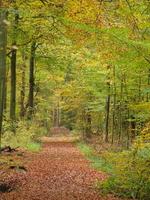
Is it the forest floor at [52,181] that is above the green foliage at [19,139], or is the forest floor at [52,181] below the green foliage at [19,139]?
below

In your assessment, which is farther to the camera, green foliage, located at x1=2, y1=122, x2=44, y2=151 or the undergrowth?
green foliage, located at x1=2, y1=122, x2=44, y2=151

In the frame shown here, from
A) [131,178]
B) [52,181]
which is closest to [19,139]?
[52,181]

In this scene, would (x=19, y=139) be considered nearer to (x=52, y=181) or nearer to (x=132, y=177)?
(x=52, y=181)

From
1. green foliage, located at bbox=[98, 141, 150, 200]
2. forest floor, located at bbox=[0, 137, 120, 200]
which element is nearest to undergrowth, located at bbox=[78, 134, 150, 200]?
green foliage, located at bbox=[98, 141, 150, 200]

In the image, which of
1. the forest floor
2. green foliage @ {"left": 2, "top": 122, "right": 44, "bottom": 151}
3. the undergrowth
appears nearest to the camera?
the forest floor

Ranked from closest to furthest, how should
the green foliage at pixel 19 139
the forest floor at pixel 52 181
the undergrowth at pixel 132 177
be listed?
the forest floor at pixel 52 181, the undergrowth at pixel 132 177, the green foliage at pixel 19 139

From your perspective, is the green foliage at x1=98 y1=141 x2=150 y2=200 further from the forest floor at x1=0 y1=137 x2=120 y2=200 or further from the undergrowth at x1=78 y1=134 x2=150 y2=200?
the forest floor at x1=0 y1=137 x2=120 y2=200

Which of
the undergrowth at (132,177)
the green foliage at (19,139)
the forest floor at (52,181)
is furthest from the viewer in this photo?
the green foliage at (19,139)

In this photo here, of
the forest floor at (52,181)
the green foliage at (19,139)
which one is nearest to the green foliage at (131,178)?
the forest floor at (52,181)

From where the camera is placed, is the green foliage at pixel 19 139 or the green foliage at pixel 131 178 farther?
the green foliage at pixel 19 139

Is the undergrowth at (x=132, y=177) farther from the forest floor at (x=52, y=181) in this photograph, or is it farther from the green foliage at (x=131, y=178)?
the forest floor at (x=52, y=181)

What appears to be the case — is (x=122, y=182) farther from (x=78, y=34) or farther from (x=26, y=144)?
(x=26, y=144)

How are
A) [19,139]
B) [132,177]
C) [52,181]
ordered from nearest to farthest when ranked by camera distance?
1. [132,177]
2. [52,181]
3. [19,139]

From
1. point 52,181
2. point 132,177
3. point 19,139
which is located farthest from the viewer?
point 19,139
